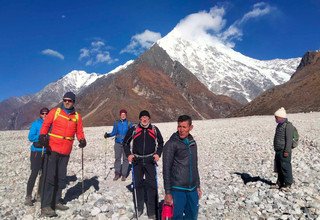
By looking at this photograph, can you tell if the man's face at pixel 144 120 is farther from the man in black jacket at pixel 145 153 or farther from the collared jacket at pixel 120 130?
the collared jacket at pixel 120 130

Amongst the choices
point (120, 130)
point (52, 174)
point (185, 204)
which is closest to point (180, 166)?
point (185, 204)

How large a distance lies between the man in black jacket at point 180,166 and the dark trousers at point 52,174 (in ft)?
12.8

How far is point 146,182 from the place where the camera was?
10438 mm

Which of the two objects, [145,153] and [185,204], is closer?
[185,204]

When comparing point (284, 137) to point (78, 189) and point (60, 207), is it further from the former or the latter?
point (78, 189)

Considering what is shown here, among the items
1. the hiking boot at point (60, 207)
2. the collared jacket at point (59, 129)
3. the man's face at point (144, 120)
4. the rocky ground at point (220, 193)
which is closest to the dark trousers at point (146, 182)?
the rocky ground at point (220, 193)

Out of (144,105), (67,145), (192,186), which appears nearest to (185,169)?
(192,186)

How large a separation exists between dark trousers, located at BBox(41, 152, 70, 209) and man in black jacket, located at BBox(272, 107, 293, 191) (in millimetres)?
6332

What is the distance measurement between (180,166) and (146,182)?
127 inches

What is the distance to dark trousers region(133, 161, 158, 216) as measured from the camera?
404 inches

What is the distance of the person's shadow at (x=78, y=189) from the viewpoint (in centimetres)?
1226

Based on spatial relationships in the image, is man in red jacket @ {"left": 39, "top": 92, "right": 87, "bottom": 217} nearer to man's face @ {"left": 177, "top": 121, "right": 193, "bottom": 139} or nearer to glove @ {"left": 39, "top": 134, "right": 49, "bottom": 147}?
glove @ {"left": 39, "top": 134, "right": 49, "bottom": 147}

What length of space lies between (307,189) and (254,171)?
4356 mm

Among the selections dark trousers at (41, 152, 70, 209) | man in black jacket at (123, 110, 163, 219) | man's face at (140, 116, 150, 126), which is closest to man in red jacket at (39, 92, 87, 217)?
dark trousers at (41, 152, 70, 209)
